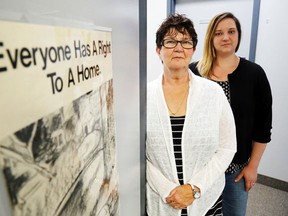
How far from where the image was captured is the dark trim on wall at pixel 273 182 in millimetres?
2287

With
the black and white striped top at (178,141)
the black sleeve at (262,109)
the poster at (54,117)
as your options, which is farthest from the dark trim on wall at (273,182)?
the poster at (54,117)

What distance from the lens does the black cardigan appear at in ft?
4.08

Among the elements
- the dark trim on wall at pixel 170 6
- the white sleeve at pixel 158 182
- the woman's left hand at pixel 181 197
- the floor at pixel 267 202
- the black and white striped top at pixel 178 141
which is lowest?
the floor at pixel 267 202

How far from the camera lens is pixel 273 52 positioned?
2090 mm

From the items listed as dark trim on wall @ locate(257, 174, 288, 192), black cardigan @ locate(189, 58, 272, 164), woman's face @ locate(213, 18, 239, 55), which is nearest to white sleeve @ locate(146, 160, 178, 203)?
black cardigan @ locate(189, 58, 272, 164)

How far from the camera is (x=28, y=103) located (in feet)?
0.75

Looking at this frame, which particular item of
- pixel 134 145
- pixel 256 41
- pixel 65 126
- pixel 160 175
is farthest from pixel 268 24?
pixel 65 126

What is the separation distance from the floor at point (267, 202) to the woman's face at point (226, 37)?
157 centimetres

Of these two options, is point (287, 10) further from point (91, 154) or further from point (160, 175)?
point (91, 154)

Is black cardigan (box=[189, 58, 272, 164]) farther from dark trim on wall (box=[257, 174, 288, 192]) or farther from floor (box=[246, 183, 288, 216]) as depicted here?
dark trim on wall (box=[257, 174, 288, 192])

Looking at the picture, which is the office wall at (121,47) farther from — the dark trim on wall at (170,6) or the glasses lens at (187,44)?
the dark trim on wall at (170,6)

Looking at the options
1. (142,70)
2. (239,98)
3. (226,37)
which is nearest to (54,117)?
(142,70)

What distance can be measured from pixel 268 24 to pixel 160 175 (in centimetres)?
189

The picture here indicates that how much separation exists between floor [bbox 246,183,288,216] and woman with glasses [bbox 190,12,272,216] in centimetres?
91
